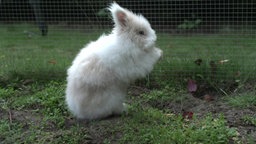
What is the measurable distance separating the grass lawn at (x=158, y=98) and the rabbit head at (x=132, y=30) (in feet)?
2.65

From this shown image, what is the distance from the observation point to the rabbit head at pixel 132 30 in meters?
4.33

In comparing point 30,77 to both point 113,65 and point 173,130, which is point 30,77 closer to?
point 113,65

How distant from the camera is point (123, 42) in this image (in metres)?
4.30

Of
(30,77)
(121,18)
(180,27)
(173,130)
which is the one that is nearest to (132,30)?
(121,18)

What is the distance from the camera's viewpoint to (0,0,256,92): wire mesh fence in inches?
232

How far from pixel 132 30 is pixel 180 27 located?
3.71m

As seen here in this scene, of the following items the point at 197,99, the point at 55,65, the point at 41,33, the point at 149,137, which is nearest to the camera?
the point at 149,137

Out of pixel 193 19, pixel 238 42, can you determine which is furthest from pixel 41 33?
pixel 238 42

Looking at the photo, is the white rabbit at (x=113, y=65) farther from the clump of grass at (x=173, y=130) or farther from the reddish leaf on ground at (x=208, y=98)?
the reddish leaf on ground at (x=208, y=98)

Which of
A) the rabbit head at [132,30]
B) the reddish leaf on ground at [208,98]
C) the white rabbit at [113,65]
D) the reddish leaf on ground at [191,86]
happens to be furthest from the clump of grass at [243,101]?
the rabbit head at [132,30]

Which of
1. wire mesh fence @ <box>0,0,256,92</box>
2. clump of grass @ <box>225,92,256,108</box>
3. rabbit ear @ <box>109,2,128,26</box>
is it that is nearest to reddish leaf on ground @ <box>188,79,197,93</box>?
wire mesh fence @ <box>0,0,256,92</box>

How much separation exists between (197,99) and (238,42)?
1.63 m

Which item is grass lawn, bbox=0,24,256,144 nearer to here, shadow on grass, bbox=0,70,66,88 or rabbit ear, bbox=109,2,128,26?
shadow on grass, bbox=0,70,66,88

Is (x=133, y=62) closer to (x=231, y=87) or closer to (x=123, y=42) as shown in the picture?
(x=123, y=42)
